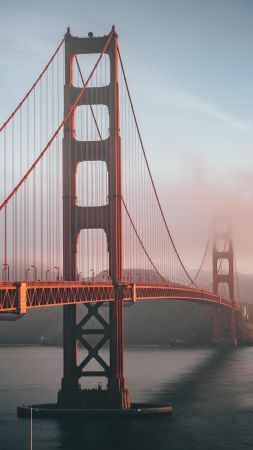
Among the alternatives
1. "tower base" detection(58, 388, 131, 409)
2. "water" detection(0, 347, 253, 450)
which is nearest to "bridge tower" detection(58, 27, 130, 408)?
"tower base" detection(58, 388, 131, 409)

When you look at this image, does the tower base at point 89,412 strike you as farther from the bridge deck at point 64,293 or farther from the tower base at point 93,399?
the bridge deck at point 64,293

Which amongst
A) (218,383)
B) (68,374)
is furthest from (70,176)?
(218,383)

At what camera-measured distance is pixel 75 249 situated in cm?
5119

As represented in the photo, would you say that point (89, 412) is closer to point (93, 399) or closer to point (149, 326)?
point (93, 399)

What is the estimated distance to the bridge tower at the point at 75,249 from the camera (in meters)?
51.6

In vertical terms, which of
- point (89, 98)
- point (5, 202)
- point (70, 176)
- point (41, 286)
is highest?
point (89, 98)

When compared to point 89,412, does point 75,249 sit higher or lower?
higher

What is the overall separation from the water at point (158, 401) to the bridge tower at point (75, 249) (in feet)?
7.72

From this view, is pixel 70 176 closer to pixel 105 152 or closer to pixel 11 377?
pixel 105 152

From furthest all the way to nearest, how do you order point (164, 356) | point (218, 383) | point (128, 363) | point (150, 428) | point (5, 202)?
point (164, 356) → point (128, 363) → point (218, 383) → point (150, 428) → point (5, 202)

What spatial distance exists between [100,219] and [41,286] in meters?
15.3

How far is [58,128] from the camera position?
50781mm

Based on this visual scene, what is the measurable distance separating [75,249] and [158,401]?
14789 mm

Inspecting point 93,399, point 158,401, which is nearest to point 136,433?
point 93,399
